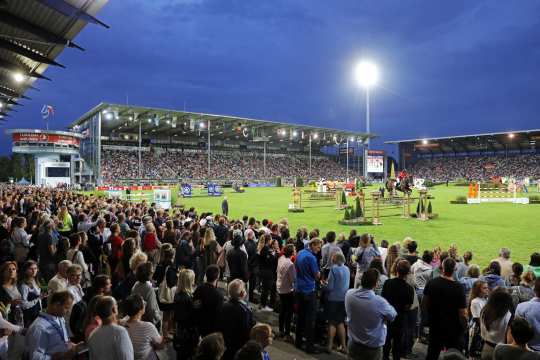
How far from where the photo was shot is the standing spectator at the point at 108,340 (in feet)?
11.3

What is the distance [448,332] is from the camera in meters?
5.04

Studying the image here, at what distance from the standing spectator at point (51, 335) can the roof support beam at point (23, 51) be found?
331 inches

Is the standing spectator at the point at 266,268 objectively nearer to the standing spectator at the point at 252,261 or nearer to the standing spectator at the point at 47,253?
the standing spectator at the point at 252,261

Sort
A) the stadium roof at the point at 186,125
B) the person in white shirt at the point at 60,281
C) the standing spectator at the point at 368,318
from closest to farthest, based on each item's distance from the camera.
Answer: the standing spectator at the point at 368,318 → the person in white shirt at the point at 60,281 → the stadium roof at the point at 186,125

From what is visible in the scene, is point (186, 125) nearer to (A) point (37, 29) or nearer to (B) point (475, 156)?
(A) point (37, 29)

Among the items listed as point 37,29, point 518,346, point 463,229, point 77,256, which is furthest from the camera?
point 463,229

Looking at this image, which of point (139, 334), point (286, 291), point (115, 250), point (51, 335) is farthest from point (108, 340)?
point (115, 250)

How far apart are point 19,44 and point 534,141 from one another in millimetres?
89557

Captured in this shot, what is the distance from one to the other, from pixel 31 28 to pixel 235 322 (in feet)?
28.1

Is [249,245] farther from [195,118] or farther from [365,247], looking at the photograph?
[195,118]

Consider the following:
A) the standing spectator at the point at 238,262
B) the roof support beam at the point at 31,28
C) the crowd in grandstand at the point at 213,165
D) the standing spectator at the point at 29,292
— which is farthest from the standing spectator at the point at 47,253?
the crowd in grandstand at the point at 213,165

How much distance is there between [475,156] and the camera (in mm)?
89062

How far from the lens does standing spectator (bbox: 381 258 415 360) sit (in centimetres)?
517

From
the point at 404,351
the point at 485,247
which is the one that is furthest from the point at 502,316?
the point at 485,247
